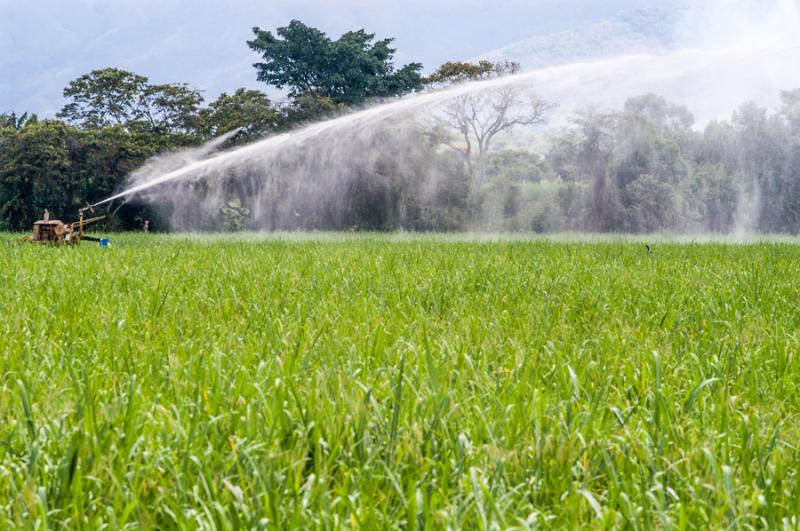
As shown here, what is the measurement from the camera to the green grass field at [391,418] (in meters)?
1.62

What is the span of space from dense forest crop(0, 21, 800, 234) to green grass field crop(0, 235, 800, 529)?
86.5 feet

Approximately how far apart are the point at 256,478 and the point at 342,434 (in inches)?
16.4

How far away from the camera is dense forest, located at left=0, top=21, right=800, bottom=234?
29781mm

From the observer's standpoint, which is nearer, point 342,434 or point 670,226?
point 342,434

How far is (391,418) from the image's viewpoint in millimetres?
2221

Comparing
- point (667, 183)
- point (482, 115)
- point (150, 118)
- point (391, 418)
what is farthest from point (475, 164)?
point (391, 418)

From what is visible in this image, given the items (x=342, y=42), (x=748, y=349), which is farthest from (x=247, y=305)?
(x=342, y=42)

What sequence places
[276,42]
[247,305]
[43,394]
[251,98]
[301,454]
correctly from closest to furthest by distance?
[301,454]
[43,394]
[247,305]
[251,98]
[276,42]

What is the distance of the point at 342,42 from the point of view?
36.7 meters

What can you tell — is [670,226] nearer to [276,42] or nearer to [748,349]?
[276,42]

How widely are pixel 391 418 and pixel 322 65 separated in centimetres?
3598

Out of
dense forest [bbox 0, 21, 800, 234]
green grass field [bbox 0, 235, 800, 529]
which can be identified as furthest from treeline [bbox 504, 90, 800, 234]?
green grass field [bbox 0, 235, 800, 529]

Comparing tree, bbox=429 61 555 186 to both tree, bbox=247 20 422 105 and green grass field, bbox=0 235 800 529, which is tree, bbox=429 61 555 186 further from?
green grass field, bbox=0 235 800 529

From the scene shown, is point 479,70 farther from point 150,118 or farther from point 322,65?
point 150,118
